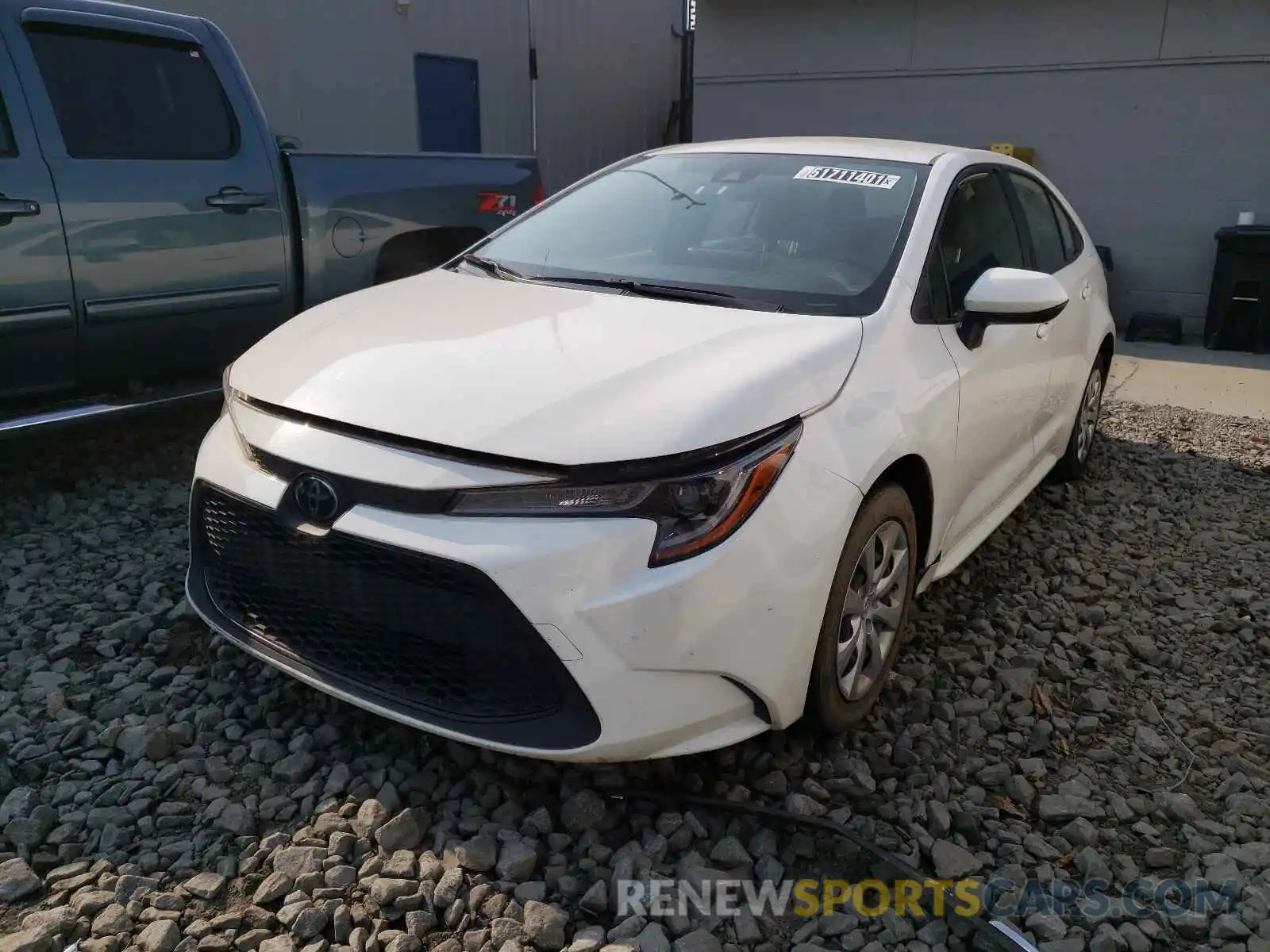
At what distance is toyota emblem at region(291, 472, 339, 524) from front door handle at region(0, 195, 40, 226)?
2370mm

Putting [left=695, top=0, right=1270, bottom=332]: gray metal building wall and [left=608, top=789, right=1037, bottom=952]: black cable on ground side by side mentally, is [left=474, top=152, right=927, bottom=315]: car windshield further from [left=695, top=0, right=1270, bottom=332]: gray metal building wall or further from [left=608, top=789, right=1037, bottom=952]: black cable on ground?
[left=695, top=0, right=1270, bottom=332]: gray metal building wall

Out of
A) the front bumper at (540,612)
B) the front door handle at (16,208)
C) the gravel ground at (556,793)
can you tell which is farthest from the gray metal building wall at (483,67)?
the front bumper at (540,612)

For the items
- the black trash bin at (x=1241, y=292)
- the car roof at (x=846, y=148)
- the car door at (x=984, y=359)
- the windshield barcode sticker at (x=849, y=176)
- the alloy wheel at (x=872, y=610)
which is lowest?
the black trash bin at (x=1241, y=292)

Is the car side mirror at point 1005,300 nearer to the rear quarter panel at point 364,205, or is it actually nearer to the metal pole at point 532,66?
the rear quarter panel at point 364,205

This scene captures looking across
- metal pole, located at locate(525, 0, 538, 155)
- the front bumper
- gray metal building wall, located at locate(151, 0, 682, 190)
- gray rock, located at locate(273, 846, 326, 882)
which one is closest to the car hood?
the front bumper

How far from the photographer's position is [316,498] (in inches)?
92.1

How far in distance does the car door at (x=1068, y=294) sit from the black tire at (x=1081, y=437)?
14cm

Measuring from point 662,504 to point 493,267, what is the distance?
1.65m

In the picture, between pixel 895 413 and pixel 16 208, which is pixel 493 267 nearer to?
pixel 895 413

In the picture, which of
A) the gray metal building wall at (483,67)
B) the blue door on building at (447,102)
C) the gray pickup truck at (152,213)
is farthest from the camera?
the blue door on building at (447,102)

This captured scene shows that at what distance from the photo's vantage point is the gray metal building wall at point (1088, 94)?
880 cm

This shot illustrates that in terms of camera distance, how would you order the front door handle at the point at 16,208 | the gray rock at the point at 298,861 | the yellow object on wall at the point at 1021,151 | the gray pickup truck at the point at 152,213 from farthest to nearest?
the yellow object on wall at the point at 1021,151 < the gray pickup truck at the point at 152,213 < the front door handle at the point at 16,208 < the gray rock at the point at 298,861

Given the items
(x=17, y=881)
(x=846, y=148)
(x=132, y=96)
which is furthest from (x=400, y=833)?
(x=132, y=96)

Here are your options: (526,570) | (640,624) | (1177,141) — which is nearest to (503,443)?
(526,570)
